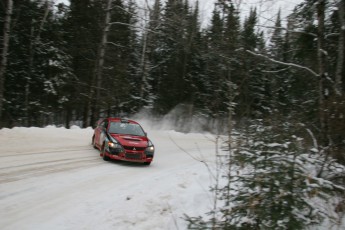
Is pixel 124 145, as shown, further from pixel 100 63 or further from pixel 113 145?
pixel 100 63

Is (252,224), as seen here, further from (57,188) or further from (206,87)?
(206,87)

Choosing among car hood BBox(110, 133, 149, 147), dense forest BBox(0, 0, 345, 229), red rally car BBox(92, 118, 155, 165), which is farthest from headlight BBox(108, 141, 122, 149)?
dense forest BBox(0, 0, 345, 229)

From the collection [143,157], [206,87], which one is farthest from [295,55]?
[206,87]

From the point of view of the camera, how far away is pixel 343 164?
6887mm

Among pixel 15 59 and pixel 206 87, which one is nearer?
pixel 15 59

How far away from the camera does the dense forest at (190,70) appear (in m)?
6.71

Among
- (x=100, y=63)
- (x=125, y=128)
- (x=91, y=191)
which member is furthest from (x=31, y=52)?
(x=91, y=191)

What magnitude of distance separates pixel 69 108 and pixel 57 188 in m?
26.8

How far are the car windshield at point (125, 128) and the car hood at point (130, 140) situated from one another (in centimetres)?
57

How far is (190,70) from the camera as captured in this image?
155 feet

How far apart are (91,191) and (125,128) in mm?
6301

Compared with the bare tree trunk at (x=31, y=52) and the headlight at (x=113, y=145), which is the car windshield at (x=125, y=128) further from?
the bare tree trunk at (x=31, y=52)

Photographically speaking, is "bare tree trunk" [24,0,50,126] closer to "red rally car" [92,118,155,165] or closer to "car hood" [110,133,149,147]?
"red rally car" [92,118,155,165]

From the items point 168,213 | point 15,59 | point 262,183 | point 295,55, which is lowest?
point 168,213
